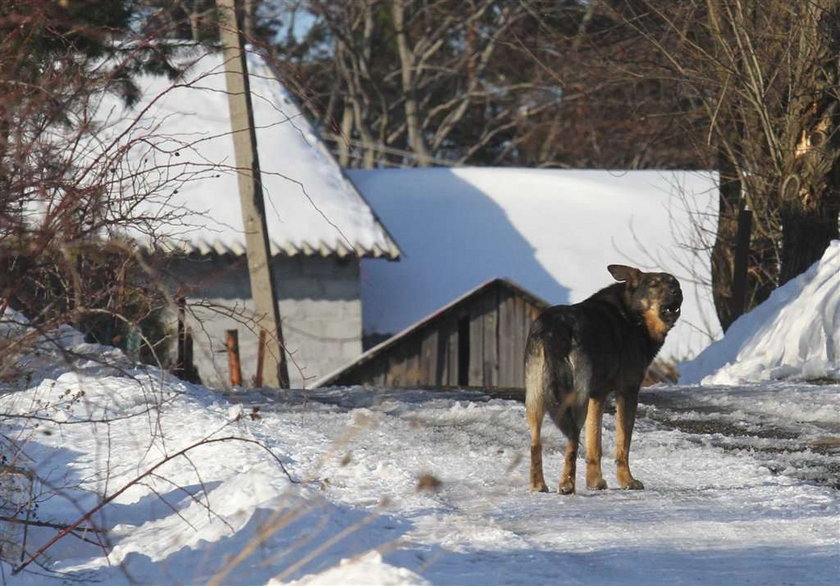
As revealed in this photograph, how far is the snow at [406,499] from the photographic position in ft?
21.9

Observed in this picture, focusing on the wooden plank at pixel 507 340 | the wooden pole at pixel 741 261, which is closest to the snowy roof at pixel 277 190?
the wooden plank at pixel 507 340

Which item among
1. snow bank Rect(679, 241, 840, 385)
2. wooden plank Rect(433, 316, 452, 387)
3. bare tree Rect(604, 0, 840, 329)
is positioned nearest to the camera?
snow bank Rect(679, 241, 840, 385)

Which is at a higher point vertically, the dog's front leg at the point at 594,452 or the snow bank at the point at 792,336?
the snow bank at the point at 792,336

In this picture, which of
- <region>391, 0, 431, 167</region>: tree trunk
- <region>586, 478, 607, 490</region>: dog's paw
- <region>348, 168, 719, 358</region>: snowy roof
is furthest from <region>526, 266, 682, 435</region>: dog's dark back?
<region>391, 0, 431, 167</region>: tree trunk

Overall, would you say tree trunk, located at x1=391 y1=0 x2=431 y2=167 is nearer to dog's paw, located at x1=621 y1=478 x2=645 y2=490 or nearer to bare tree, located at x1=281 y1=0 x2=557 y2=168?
bare tree, located at x1=281 y1=0 x2=557 y2=168

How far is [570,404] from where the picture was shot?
346 inches

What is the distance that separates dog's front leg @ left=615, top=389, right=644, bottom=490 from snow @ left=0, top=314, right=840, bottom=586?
217 mm

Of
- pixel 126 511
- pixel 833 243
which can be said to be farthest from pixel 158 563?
pixel 833 243

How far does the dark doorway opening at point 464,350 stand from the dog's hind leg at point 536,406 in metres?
18.2

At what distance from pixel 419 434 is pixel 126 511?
323 cm

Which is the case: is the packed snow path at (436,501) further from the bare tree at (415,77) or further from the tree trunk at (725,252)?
the bare tree at (415,77)

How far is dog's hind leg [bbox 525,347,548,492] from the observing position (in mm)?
8875

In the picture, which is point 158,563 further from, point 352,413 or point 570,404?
point 352,413

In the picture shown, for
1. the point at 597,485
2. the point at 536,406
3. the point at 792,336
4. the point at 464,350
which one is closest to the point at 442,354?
the point at 464,350
